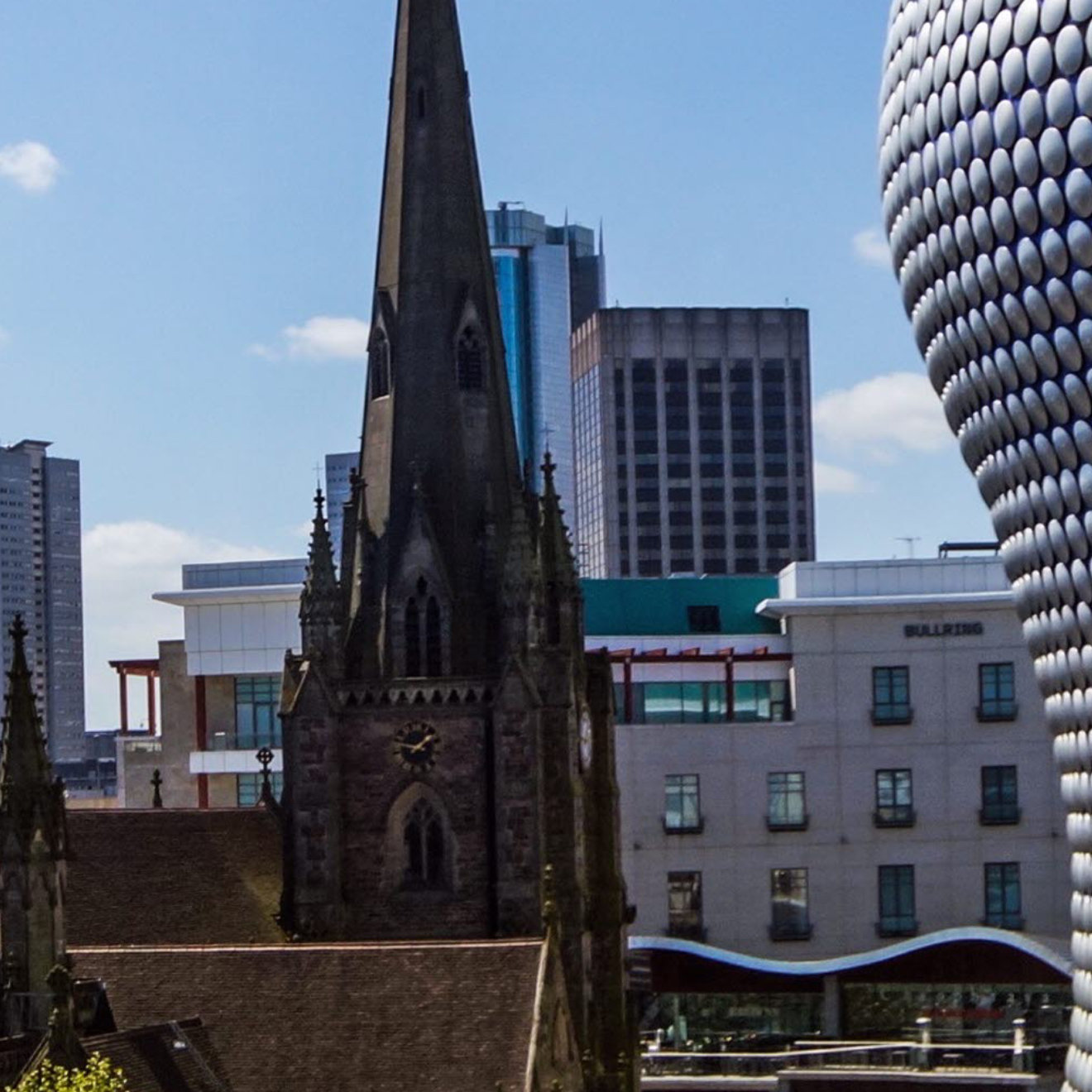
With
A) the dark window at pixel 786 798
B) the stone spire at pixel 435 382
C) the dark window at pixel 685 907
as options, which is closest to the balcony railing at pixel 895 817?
the dark window at pixel 786 798

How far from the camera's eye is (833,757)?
124 meters

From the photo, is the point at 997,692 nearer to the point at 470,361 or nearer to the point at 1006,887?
the point at 1006,887

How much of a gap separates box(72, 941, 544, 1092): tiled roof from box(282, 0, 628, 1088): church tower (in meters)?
12.8

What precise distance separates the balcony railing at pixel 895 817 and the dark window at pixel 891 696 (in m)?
3.57

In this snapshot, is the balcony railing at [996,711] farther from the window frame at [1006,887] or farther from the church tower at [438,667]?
the church tower at [438,667]

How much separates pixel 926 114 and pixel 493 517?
1884cm

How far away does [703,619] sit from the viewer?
441ft

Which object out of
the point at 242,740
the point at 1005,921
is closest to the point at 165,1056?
the point at 1005,921

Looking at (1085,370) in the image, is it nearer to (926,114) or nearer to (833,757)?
(926,114)

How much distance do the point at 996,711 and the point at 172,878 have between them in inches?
2028

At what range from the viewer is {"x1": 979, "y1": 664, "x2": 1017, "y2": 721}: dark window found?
123 metres

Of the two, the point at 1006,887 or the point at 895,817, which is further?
the point at 895,817

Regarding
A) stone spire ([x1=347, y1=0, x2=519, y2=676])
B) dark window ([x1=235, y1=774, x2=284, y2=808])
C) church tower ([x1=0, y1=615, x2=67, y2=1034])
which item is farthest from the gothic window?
dark window ([x1=235, y1=774, x2=284, y2=808])

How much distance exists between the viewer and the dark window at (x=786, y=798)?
123250 millimetres
